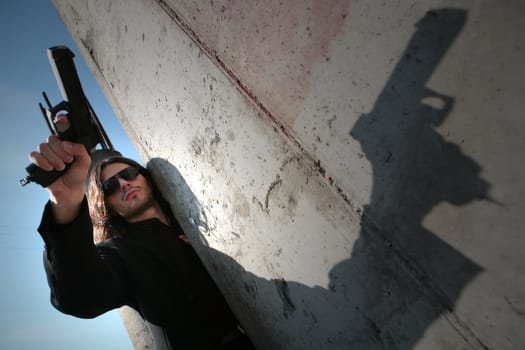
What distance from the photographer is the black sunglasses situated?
1808 millimetres

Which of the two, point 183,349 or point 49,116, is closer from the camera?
point 49,116

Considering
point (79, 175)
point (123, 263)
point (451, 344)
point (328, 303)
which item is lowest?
point (451, 344)

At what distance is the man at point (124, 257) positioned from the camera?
104cm

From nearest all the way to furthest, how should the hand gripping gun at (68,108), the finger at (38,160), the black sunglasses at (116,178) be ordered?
the finger at (38,160) → the hand gripping gun at (68,108) → the black sunglasses at (116,178)

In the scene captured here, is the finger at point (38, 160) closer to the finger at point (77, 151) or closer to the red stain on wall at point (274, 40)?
the finger at point (77, 151)

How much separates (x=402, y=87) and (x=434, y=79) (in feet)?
0.16

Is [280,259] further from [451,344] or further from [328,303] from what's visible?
[451,344]

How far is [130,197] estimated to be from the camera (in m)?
1.82

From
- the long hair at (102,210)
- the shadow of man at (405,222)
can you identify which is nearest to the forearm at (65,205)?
the long hair at (102,210)

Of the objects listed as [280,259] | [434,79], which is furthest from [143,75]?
[434,79]

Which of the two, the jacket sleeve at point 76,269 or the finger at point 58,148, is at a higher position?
the finger at point 58,148

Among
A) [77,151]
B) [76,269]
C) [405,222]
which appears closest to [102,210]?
[76,269]

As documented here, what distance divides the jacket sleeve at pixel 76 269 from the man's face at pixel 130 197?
54 centimetres

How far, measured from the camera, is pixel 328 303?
26.1 inches
